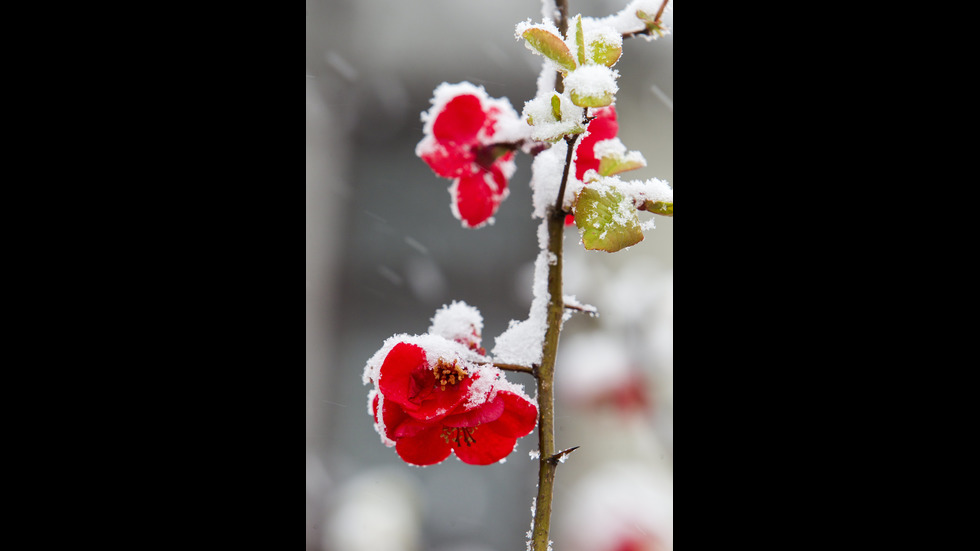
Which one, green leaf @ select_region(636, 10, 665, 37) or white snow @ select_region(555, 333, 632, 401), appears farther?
white snow @ select_region(555, 333, 632, 401)

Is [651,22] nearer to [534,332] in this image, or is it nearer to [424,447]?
[534,332]

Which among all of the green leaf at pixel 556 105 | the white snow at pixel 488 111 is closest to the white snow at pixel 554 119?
the green leaf at pixel 556 105

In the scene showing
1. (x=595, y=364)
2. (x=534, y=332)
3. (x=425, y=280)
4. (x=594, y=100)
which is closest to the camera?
(x=594, y=100)

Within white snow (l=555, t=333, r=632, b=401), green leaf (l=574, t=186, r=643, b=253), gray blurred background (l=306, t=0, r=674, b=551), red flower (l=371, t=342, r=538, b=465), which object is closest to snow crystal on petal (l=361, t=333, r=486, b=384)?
red flower (l=371, t=342, r=538, b=465)

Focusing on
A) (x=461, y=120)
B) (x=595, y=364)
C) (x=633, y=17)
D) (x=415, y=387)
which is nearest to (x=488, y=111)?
(x=461, y=120)

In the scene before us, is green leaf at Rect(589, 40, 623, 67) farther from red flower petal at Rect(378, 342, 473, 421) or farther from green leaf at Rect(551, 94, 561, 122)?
red flower petal at Rect(378, 342, 473, 421)

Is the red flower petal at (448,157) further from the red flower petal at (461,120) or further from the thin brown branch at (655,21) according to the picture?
the thin brown branch at (655,21)
